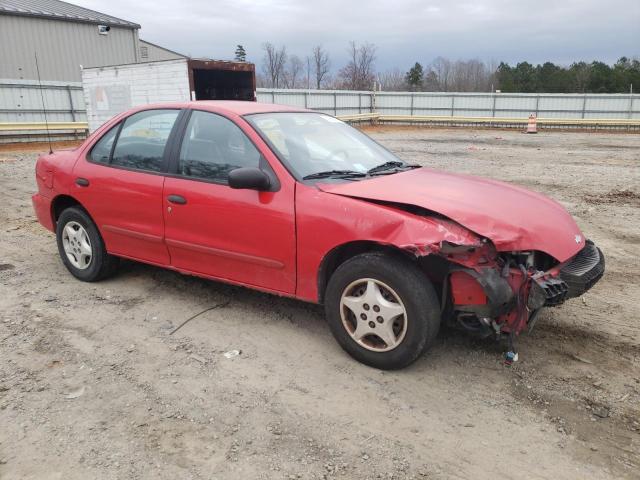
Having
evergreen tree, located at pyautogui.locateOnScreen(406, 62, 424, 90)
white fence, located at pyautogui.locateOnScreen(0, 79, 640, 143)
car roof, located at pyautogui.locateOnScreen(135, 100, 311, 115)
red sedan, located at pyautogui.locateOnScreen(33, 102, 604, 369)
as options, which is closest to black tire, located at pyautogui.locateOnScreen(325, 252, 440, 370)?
red sedan, located at pyautogui.locateOnScreen(33, 102, 604, 369)

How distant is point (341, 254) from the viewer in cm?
356

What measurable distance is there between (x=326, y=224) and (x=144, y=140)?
79.5 inches

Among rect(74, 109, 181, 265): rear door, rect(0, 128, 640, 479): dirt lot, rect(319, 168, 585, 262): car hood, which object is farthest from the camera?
rect(74, 109, 181, 265): rear door

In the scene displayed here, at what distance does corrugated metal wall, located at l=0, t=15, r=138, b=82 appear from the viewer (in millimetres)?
25016

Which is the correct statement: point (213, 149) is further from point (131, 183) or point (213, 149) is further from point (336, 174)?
point (336, 174)

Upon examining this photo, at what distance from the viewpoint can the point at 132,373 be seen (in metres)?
3.38

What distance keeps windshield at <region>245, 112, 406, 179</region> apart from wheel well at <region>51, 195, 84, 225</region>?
6.92ft

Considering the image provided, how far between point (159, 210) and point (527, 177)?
9.38m

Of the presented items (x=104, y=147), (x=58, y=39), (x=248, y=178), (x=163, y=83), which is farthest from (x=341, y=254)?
(x=58, y=39)

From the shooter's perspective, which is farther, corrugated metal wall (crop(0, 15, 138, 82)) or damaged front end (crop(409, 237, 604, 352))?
corrugated metal wall (crop(0, 15, 138, 82))

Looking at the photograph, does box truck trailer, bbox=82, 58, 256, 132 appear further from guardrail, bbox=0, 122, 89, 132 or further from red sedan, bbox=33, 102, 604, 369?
red sedan, bbox=33, 102, 604, 369

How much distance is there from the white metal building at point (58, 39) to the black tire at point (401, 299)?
27.4m

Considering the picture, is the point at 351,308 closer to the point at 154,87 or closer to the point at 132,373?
the point at 132,373

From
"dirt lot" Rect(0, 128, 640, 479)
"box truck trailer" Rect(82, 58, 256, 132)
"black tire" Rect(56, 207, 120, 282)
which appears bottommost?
"dirt lot" Rect(0, 128, 640, 479)
